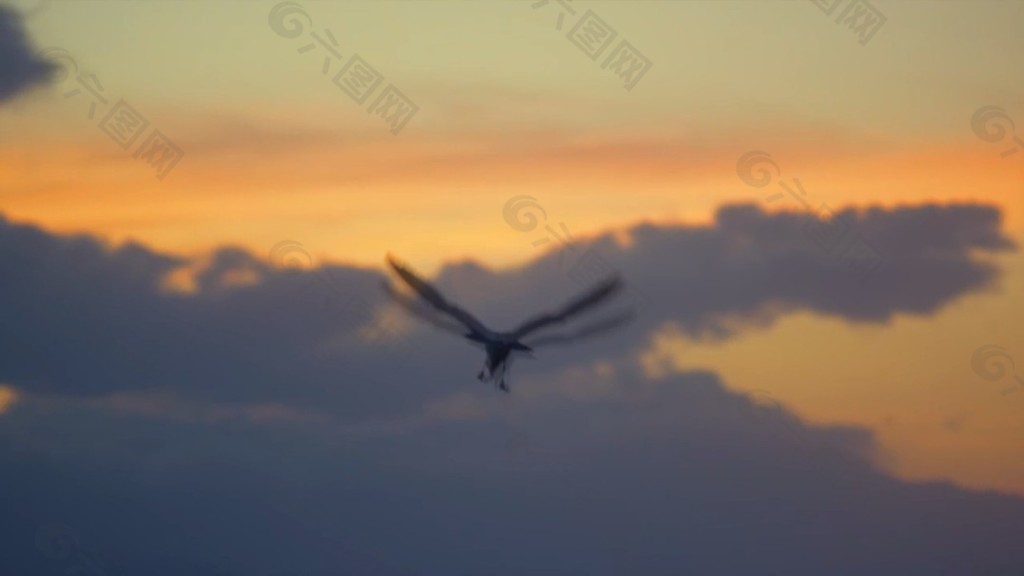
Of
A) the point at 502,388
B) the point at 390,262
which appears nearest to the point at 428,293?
the point at 390,262

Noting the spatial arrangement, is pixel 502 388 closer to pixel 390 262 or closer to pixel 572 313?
pixel 572 313

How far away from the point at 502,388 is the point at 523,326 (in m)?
2.87

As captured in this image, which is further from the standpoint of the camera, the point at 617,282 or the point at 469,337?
the point at 469,337

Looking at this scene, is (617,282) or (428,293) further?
(428,293)

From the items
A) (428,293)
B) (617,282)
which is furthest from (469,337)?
(617,282)

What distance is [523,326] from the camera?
4116cm

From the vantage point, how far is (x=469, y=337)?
4219 centimetres

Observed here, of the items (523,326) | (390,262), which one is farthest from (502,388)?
(390,262)

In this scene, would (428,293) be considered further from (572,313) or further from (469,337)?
(572,313)

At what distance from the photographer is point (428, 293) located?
4159cm

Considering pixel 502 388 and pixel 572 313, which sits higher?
pixel 572 313

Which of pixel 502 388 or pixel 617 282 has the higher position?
pixel 617 282

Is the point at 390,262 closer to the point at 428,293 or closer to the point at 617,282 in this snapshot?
the point at 428,293

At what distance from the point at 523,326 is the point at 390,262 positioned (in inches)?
205
